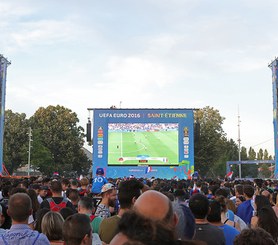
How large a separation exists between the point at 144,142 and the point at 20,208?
84.9 ft

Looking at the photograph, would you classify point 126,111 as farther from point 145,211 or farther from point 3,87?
point 145,211

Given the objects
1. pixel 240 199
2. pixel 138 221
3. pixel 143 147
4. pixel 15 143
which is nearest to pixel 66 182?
pixel 240 199

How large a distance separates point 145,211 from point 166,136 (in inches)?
→ 1100

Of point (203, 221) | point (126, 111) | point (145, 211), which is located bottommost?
point (203, 221)

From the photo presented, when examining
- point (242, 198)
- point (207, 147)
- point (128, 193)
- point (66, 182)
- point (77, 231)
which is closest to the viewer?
point (77, 231)

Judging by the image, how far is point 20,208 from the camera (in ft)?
11.9

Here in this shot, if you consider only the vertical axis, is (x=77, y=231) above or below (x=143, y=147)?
below

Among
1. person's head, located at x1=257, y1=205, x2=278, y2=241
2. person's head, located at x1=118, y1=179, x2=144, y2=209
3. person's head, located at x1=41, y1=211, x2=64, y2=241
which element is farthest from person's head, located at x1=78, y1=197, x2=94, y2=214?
person's head, located at x1=257, y1=205, x2=278, y2=241

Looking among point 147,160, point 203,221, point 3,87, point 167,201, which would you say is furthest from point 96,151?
point 167,201

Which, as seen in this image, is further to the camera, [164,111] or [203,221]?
[164,111]

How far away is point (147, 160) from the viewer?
95.5 ft

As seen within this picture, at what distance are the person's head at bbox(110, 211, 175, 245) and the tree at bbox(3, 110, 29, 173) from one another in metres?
48.8

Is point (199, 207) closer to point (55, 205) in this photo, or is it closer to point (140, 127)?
point (55, 205)

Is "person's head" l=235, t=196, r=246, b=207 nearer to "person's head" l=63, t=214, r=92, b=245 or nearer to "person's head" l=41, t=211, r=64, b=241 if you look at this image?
"person's head" l=41, t=211, r=64, b=241
